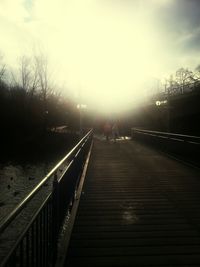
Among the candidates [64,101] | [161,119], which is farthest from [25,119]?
[64,101]

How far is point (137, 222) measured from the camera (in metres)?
6.90

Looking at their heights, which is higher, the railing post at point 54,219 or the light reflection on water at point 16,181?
the railing post at point 54,219

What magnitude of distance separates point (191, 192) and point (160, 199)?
1276mm

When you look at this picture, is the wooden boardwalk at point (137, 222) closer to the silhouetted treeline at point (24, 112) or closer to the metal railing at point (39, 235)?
the metal railing at point (39, 235)

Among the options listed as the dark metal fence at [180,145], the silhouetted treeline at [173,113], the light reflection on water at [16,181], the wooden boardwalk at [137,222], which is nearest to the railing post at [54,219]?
the wooden boardwalk at [137,222]

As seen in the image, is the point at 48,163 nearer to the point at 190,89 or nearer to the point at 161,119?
the point at 190,89

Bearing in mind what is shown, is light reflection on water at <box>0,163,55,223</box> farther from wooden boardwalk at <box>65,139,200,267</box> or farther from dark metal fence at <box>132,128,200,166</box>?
dark metal fence at <box>132,128,200,166</box>

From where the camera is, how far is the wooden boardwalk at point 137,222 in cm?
522

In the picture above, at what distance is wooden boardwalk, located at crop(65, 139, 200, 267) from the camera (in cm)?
522

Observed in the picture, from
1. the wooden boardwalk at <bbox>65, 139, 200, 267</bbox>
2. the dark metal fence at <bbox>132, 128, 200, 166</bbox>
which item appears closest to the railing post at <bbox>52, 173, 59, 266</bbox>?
the wooden boardwalk at <bbox>65, 139, 200, 267</bbox>

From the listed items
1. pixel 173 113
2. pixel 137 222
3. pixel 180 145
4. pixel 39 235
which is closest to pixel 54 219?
pixel 39 235

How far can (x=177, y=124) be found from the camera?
50.8 meters

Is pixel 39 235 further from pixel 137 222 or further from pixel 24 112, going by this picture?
pixel 24 112

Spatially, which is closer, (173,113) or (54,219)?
(54,219)
